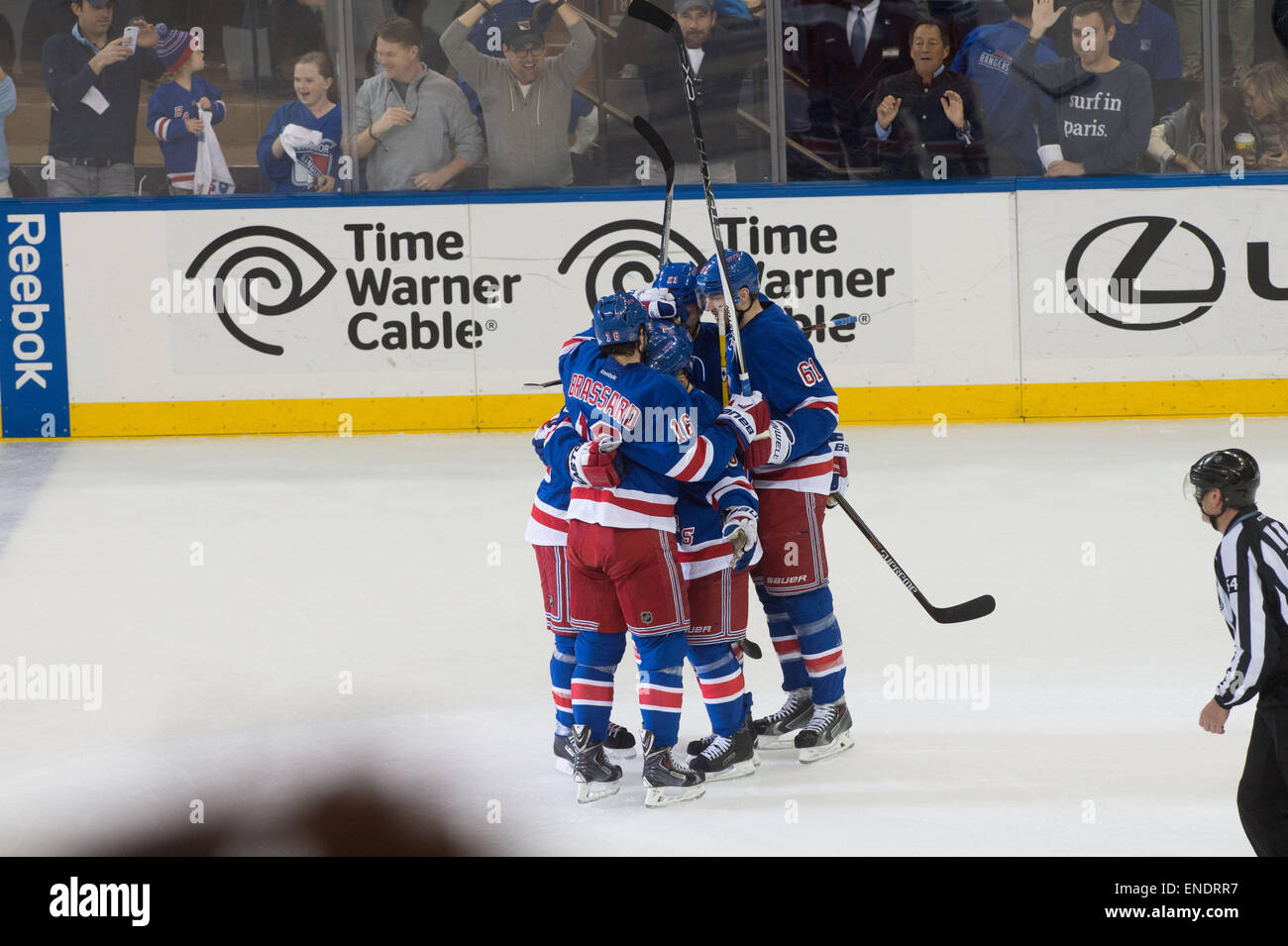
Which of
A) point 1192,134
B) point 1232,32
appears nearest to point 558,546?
point 1192,134

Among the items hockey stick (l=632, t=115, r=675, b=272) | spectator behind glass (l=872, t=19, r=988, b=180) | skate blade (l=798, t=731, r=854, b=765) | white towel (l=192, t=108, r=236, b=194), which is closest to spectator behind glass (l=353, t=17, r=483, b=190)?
white towel (l=192, t=108, r=236, b=194)

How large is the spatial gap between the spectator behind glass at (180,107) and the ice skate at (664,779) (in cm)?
603

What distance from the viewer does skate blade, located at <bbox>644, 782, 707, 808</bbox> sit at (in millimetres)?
3971

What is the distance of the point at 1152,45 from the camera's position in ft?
29.1

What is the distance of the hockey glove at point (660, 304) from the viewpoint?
13.2 ft

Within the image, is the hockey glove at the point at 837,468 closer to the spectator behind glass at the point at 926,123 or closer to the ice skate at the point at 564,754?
the ice skate at the point at 564,754

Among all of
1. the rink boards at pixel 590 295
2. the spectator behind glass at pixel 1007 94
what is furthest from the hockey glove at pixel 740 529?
the spectator behind glass at pixel 1007 94

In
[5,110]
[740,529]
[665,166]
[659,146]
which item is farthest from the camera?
[5,110]

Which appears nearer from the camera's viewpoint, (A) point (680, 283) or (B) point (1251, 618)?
(B) point (1251, 618)

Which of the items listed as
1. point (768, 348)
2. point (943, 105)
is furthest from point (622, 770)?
point (943, 105)

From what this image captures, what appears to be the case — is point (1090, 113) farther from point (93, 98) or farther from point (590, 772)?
point (590, 772)

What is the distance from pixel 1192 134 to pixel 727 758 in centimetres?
609
